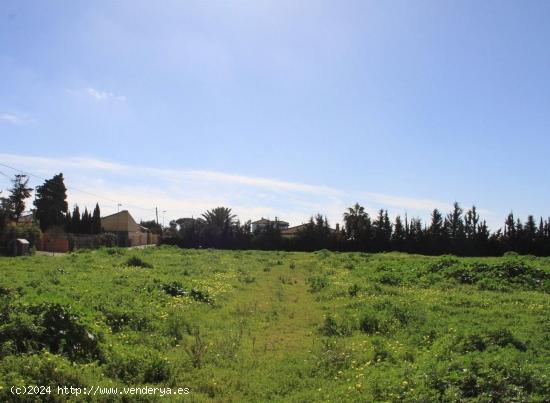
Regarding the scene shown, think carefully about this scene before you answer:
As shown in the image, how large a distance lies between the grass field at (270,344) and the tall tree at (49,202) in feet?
197

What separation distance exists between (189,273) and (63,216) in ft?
186

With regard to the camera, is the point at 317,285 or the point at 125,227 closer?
the point at 317,285

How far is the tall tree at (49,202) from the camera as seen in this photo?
7119 cm

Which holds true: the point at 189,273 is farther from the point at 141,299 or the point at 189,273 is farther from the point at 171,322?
the point at 171,322

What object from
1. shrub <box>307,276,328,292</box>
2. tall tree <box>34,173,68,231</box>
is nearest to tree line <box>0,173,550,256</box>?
tall tree <box>34,173,68,231</box>

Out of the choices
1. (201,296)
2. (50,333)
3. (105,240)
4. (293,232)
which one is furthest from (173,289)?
(293,232)

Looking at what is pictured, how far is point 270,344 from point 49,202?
6868cm

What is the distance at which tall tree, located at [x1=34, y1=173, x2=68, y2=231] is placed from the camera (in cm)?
7119

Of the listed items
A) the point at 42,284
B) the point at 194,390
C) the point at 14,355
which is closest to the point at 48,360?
the point at 14,355

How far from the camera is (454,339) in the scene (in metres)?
9.43

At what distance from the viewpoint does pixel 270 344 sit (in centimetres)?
1098

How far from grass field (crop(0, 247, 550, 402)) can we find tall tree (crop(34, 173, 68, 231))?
59934 mm

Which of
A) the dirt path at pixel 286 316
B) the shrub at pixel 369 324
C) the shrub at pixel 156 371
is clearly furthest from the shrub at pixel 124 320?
the shrub at pixel 369 324

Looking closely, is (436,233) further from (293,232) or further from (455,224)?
(293,232)
